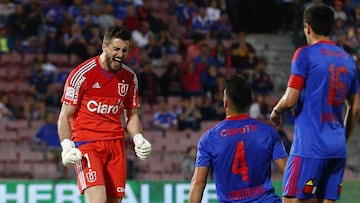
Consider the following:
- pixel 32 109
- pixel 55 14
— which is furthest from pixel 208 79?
pixel 32 109

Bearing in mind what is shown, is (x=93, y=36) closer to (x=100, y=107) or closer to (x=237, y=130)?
(x=100, y=107)

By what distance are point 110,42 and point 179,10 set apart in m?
11.8

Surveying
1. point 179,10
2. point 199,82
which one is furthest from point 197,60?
point 179,10

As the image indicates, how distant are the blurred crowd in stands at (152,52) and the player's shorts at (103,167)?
26.0 ft

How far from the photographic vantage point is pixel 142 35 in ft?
63.3

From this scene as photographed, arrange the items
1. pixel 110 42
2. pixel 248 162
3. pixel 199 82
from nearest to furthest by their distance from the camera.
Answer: pixel 248 162 < pixel 110 42 < pixel 199 82

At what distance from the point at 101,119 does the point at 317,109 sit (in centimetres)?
240

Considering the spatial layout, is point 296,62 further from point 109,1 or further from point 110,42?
point 109,1

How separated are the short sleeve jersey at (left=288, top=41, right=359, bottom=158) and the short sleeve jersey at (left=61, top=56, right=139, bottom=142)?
2.18 m

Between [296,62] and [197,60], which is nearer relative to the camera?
[296,62]

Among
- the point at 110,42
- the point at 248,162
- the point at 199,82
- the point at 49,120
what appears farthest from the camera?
the point at 199,82

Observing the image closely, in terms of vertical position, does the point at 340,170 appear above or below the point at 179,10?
below

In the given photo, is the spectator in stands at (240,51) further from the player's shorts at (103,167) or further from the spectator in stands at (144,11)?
the player's shorts at (103,167)

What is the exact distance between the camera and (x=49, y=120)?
16641 mm
